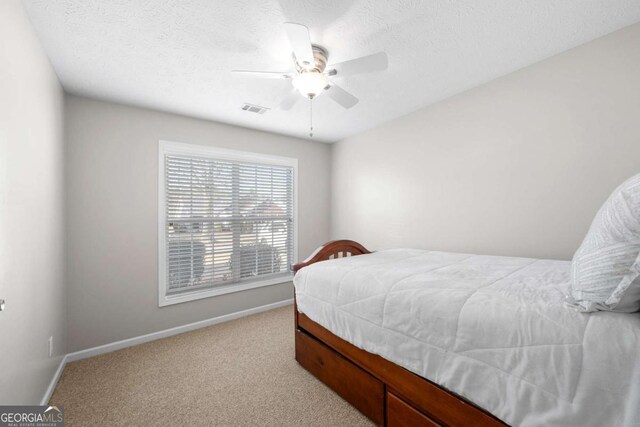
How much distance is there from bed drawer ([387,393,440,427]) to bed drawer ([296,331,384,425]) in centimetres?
7

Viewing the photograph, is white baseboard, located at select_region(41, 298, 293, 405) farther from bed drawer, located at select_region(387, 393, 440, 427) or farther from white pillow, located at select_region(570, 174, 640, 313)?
white pillow, located at select_region(570, 174, 640, 313)

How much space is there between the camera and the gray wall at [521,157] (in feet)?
5.68

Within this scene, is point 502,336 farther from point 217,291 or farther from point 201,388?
point 217,291

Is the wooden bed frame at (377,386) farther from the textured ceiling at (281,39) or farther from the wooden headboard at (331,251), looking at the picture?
the textured ceiling at (281,39)

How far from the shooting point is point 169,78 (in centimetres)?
215

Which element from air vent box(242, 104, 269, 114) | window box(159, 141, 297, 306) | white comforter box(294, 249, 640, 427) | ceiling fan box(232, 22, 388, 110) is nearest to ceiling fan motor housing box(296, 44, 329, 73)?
ceiling fan box(232, 22, 388, 110)

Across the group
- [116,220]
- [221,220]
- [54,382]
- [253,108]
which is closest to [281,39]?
[253,108]

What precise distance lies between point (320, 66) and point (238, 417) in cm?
232

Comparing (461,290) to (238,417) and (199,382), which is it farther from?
(199,382)

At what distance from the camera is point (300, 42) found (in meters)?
1.42

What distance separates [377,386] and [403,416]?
0.19 m

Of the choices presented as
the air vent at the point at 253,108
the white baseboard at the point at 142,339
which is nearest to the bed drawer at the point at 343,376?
the white baseboard at the point at 142,339

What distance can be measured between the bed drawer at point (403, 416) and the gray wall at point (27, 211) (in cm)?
183

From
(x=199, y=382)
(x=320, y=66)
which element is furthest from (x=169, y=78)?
(x=199, y=382)
